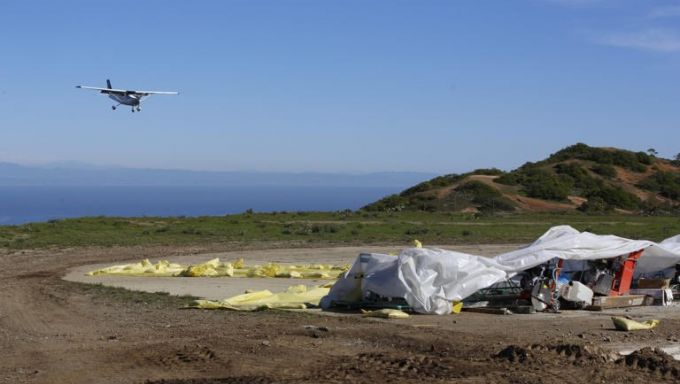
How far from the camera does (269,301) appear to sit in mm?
18125

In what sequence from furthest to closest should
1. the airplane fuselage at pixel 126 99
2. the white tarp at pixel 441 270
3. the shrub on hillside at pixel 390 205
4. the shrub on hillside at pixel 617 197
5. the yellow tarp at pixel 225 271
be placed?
the shrub on hillside at pixel 617 197 < the shrub on hillside at pixel 390 205 < the airplane fuselage at pixel 126 99 < the yellow tarp at pixel 225 271 < the white tarp at pixel 441 270

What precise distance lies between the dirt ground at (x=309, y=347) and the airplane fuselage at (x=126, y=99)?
1206 inches

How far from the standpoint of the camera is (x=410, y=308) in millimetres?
16703

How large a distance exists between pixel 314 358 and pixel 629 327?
17.9 feet

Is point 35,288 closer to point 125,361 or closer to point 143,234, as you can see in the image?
point 125,361

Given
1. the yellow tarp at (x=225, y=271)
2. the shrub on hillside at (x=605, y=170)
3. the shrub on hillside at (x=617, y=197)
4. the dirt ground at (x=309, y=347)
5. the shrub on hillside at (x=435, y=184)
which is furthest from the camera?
the shrub on hillside at (x=605, y=170)

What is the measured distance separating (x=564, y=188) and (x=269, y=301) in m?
53.2

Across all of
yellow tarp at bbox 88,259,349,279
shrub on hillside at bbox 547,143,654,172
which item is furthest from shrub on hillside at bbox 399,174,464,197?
yellow tarp at bbox 88,259,349,279

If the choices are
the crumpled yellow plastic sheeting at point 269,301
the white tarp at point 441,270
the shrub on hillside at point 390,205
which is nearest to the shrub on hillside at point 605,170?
the shrub on hillside at point 390,205

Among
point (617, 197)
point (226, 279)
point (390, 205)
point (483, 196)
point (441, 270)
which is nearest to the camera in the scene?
point (441, 270)

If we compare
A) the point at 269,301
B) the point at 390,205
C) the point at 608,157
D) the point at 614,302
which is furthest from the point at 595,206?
the point at 269,301

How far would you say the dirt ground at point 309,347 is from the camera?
1120 centimetres

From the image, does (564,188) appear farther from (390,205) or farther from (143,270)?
(143,270)

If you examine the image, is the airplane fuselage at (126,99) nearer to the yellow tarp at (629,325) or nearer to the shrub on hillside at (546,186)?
the shrub on hillside at (546,186)
